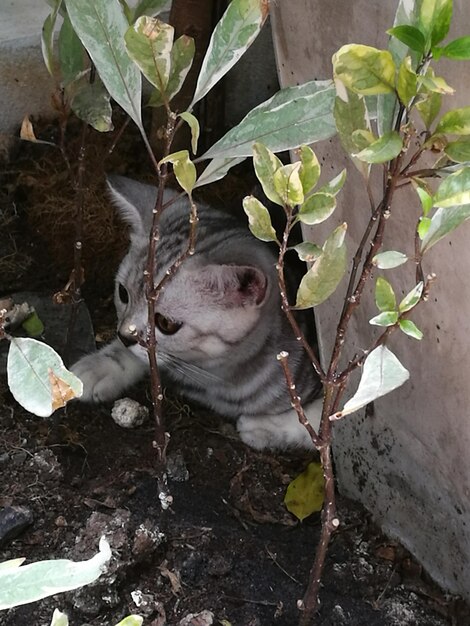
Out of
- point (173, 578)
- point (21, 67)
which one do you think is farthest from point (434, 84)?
point (21, 67)

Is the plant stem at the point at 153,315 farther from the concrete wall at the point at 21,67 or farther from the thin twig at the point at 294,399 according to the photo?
the concrete wall at the point at 21,67

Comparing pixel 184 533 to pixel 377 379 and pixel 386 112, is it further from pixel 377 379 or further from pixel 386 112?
pixel 386 112

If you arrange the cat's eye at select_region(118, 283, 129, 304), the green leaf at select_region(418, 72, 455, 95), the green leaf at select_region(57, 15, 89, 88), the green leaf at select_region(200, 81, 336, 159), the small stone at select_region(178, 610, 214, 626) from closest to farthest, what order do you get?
1. the green leaf at select_region(418, 72, 455, 95)
2. the green leaf at select_region(200, 81, 336, 159)
3. the small stone at select_region(178, 610, 214, 626)
4. the green leaf at select_region(57, 15, 89, 88)
5. the cat's eye at select_region(118, 283, 129, 304)

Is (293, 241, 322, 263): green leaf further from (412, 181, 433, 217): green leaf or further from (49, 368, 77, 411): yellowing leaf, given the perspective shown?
(49, 368, 77, 411): yellowing leaf

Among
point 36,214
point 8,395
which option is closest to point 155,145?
point 36,214

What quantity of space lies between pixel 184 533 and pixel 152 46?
0.74 metres

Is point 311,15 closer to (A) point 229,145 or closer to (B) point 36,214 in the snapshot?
(A) point 229,145

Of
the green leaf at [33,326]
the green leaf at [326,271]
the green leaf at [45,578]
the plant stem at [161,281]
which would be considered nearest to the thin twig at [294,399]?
the green leaf at [326,271]

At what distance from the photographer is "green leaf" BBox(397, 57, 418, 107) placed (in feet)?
2.46

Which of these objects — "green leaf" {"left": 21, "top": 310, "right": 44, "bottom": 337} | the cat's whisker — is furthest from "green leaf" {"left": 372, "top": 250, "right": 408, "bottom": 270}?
"green leaf" {"left": 21, "top": 310, "right": 44, "bottom": 337}

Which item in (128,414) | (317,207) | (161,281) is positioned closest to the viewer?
(317,207)

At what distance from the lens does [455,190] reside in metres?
0.78

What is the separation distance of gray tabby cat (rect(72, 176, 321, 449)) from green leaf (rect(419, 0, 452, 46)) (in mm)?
686

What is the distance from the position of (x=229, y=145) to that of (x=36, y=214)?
1.05 meters
